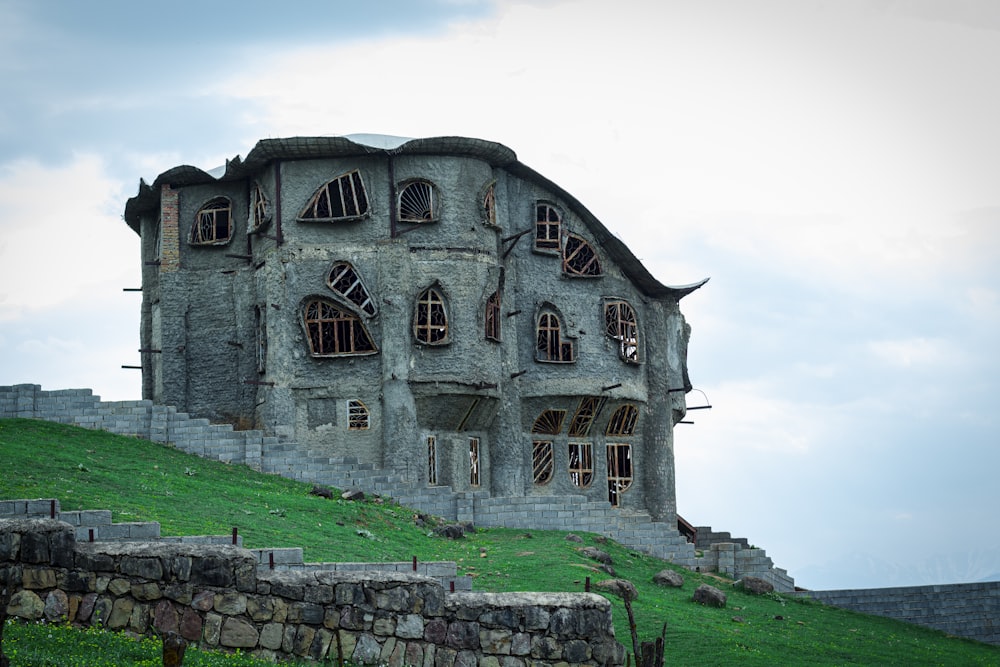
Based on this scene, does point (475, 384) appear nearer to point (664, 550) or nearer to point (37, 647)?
point (664, 550)

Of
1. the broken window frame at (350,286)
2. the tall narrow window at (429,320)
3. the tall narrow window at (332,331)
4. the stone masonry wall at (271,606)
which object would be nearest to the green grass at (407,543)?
the tall narrow window at (332,331)

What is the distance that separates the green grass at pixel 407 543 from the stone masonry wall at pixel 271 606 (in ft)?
18.6

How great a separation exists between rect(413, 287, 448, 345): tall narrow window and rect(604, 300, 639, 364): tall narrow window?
6.76 m

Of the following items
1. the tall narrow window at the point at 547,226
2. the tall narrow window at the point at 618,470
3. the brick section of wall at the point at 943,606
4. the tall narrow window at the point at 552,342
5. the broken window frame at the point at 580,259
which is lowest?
the brick section of wall at the point at 943,606

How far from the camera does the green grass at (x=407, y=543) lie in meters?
27.3

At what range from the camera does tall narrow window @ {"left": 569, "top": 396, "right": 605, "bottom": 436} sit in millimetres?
47531

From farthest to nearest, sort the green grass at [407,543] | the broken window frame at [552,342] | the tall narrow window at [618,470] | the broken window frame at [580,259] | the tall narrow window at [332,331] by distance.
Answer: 1. the tall narrow window at [618,470]
2. the broken window frame at [580,259]
3. the broken window frame at [552,342]
4. the tall narrow window at [332,331]
5. the green grass at [407,543]

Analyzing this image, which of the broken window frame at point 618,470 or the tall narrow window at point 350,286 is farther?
the broken window frame at point 618,470

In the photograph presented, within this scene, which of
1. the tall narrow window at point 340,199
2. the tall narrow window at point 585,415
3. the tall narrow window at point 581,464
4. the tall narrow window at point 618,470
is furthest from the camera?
the tall narrow window at point 618,470

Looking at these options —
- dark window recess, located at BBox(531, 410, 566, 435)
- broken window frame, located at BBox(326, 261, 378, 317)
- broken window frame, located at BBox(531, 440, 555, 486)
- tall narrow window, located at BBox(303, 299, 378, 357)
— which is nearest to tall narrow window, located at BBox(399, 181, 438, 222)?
broken window frame, located at BBox(326, 261, 378, 317)

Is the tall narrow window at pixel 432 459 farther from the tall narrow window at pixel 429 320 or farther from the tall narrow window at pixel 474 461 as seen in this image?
the tall narrow window at pixel 429 320

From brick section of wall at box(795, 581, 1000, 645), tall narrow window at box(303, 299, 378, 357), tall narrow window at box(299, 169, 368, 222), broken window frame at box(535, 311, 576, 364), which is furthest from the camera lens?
broken window frame at box(535, 311, 576, 364)

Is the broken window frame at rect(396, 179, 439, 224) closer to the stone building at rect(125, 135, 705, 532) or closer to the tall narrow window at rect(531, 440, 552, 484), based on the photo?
the stone building at rect(125, 135, 705, 532)

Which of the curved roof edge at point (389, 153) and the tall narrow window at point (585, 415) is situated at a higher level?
the curved roof edge at point (389, 153)
